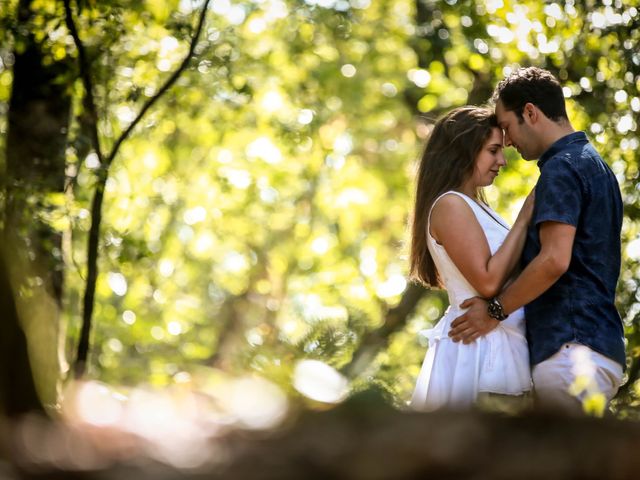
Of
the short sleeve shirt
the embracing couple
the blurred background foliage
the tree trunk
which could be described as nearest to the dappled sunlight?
the blurred background foliage

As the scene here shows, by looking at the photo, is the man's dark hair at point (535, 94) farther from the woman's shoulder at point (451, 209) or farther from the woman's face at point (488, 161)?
the woman's shoulder at point (451, 209)

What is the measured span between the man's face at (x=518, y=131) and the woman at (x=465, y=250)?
0.08 meters

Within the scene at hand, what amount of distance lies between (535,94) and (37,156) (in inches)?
130

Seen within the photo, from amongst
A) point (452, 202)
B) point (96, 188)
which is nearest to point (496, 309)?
point (452, 202)

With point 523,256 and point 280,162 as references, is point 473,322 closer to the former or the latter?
point 523,256

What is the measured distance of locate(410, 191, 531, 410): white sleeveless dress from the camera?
3979 mm

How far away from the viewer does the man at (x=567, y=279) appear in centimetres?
381

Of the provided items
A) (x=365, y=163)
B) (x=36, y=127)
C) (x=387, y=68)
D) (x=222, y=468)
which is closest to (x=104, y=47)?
(x=36, y=127)

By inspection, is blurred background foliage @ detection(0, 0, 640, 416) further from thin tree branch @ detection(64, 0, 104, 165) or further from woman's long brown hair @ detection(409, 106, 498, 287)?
woman's long brown hair @ detection(409, 106, 498, 287)

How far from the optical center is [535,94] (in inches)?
167

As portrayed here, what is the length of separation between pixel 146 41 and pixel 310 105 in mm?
4895

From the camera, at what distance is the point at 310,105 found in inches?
465

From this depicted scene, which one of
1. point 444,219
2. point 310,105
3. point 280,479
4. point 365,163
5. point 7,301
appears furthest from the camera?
point 365,163

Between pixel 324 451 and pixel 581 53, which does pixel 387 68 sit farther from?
pixel 324 451
